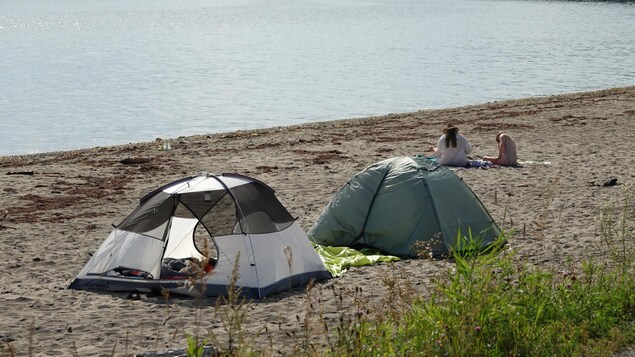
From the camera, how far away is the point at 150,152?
24609 mm

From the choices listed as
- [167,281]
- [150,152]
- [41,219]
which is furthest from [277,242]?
[150,152]

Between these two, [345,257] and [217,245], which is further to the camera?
[345,257]

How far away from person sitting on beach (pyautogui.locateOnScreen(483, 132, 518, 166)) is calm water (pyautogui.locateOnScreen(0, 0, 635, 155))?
1876 centimetres

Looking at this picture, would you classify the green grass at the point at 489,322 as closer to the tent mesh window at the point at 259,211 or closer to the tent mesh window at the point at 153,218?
the tent mesh window at the point at 259,211

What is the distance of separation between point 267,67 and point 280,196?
183 ft

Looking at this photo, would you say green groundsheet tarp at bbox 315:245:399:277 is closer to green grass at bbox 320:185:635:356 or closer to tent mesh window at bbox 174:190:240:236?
tent mesh window at bbox 174:190:240:236

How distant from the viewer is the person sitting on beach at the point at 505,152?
19141 mm

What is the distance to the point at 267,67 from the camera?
Result: 70.2 m

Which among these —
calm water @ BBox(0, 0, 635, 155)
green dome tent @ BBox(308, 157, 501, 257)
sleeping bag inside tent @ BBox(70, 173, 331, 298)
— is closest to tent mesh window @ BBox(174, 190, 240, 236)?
sleeping bag inside tent @ BBox(70, 173, 331, 298)

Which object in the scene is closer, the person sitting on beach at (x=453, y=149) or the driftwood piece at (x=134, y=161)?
A: the person sitting on beach at (x=453, y=149)

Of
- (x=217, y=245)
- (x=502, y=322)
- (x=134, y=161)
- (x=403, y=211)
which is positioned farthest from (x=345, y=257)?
(x=134, y=161)

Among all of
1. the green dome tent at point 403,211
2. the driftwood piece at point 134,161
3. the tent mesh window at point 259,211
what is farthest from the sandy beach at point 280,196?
the tent mesh window at point 259,211

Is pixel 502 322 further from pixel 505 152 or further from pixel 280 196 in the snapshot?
pixel 505 152

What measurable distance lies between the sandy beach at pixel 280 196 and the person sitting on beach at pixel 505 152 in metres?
0.28
